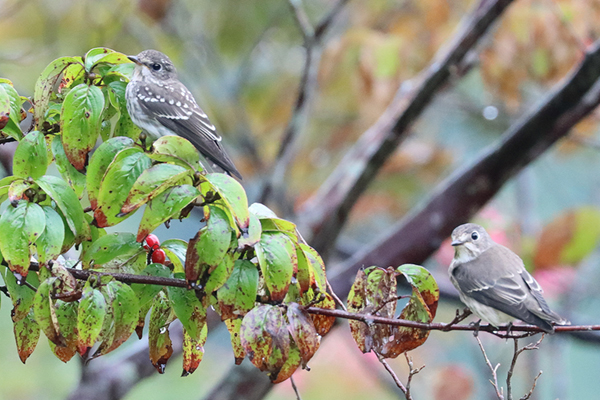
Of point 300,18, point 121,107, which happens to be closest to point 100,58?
point 121,107

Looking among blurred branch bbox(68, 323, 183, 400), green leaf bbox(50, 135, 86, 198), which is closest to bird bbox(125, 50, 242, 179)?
green leaf bbox(50, 135, 86, 198)

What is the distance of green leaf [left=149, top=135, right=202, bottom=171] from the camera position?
1.47m

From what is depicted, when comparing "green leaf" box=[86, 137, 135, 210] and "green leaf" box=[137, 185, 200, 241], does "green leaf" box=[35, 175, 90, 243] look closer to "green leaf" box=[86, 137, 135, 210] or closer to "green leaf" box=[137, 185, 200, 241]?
"green leaf" box=[86, 137, 135, 210]

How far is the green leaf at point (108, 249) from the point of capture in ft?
5.27

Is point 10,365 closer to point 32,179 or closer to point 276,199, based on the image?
point 276,199

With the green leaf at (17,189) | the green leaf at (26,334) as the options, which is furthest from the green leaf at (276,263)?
the green leaf at (26,334)

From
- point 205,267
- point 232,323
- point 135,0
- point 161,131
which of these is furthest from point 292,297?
point 135,0

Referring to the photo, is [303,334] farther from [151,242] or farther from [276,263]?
[151,242]

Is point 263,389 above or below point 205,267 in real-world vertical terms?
below

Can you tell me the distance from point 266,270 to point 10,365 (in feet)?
Result: 24.2

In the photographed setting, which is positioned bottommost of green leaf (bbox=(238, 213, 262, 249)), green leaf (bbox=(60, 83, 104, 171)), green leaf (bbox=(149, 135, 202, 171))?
green leaf (bbox=(60, 83, 104, 171))

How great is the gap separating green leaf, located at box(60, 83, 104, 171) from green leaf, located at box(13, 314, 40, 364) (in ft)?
1.51

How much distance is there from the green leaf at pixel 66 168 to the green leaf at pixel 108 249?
A: 235 mm

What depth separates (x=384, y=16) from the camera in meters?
6.41
